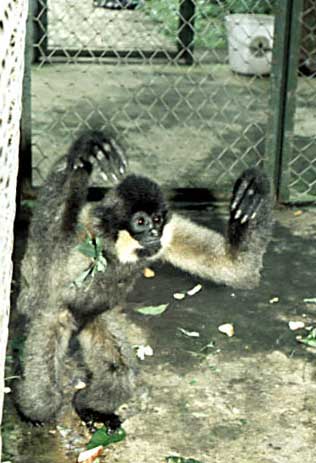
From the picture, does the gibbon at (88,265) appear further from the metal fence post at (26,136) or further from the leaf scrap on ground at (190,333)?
the metal fence post at (26,136)

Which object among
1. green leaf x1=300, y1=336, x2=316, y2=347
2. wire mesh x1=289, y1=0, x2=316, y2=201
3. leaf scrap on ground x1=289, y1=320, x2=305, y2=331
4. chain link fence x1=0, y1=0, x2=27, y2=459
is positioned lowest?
wire mesh x1=289, y1=0, x2=316, y2=201

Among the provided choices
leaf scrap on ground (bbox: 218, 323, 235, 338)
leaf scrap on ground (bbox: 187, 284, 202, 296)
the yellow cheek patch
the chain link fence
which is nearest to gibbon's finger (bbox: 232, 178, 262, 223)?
the yellow cheek patch

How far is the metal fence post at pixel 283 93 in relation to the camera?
5.84m

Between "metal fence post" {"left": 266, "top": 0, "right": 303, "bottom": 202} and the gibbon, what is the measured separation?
1763 millimetres

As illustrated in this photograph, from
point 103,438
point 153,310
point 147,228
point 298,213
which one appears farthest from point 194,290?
point 103,438

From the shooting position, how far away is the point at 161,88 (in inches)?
344

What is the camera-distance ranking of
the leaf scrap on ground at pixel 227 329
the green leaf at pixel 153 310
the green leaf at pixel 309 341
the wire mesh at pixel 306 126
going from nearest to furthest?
the green leaf at pixel 309 341 < the leaf scrap on ground at pixel 227 329 < the green leaf at pixel 153 310 < the wire mesh at pixel 306 126

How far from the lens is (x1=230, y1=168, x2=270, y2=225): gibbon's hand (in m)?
4.30

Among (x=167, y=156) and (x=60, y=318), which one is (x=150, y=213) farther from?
(x=167, y=156)

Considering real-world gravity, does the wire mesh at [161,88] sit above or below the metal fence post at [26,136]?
below

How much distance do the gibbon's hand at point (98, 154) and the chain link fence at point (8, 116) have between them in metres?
1.70

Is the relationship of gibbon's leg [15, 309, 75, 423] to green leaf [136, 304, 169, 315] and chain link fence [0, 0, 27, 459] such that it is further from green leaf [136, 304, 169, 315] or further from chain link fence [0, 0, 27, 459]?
chain link fence [0, 0, 27, 459]

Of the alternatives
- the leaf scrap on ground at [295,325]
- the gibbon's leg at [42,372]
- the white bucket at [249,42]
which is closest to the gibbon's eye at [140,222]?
the gibbon's leg at [42,372]

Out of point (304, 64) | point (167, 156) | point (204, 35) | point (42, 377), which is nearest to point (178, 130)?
point (167, 156)
